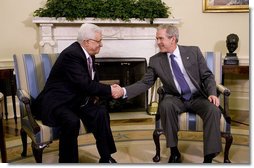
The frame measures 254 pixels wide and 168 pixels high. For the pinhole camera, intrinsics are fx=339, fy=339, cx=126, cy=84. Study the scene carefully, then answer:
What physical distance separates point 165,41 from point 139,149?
0.97 meters

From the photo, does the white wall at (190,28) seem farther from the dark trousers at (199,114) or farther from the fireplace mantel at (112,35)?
the dark trousers at (199,114)

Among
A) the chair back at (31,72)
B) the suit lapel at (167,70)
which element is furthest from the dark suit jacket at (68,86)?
the suit lapel at (167,70)

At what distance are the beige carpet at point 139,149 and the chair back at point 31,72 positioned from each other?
545mm

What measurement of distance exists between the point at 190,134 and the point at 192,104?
84cm

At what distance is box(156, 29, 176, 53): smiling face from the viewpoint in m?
2.52

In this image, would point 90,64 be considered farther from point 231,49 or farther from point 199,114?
point 231,49

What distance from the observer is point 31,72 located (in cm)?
269

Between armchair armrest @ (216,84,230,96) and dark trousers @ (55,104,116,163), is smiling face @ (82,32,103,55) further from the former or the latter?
armchair armrest @ (216,84,230,96)

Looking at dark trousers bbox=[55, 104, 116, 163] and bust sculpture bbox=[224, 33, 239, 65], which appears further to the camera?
bust sculpture bbox=[224, 33, 239, 65]

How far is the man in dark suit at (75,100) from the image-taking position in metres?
2.27

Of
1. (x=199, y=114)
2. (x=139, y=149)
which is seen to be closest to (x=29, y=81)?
(x=139, y=149)

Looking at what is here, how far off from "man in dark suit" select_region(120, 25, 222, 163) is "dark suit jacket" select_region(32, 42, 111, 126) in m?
0.40

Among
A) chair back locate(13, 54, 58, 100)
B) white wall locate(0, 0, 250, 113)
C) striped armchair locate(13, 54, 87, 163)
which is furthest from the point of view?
white wall locate(0, 0, 250, 113)

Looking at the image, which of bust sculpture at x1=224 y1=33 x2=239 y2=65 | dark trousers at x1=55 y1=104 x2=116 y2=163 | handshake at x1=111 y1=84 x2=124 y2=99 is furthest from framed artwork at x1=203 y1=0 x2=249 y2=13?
dark trousers at x1=55 y1=104 x2=116 y2=163
